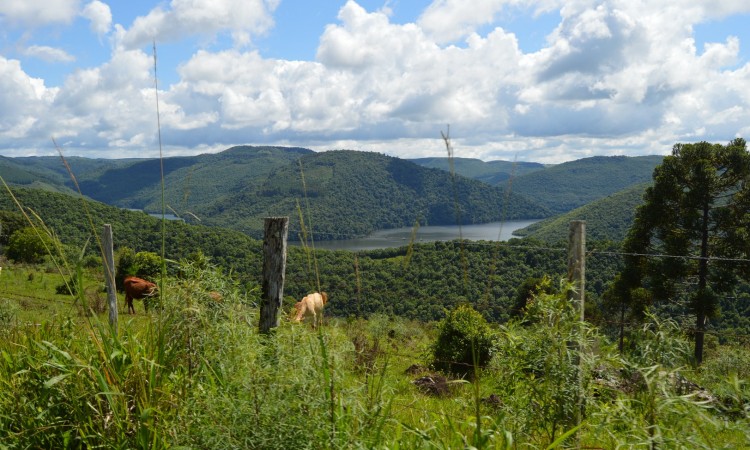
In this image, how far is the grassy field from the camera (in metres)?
1.94

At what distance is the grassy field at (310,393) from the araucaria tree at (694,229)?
19.0 meters

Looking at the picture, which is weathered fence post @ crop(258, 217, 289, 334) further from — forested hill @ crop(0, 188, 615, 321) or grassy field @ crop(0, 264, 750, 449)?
grassy field @ crop(0, 264, 750, 449)

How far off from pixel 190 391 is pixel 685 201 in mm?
22575

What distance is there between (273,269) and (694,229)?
20.9 m

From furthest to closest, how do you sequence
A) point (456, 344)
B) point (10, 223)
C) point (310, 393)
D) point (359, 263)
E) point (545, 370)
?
point (10, 223) < point (456, 344) < point (359, 263) < point (545, 370) < point (310, 393)

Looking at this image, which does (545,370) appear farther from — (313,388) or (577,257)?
(577,257)

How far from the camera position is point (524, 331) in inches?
105

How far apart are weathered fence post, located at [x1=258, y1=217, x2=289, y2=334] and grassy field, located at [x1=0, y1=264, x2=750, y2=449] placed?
1321mm

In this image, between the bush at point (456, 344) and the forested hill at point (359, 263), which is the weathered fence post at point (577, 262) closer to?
the forested hill at point (359, 263)

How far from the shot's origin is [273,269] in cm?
445

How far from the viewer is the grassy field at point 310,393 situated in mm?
1942

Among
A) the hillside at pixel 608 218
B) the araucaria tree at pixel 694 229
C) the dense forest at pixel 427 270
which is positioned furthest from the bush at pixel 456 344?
the hillside at pixel 608 218

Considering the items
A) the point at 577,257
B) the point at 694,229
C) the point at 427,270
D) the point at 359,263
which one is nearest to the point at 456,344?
the point at 359,263

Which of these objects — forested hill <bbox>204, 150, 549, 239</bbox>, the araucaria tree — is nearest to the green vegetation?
the araucaria tree
